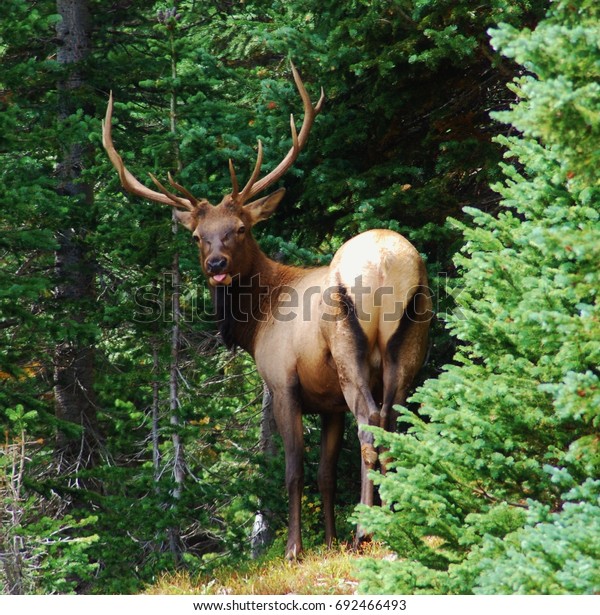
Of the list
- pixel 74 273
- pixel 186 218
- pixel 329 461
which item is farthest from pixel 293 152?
pixel 74 273

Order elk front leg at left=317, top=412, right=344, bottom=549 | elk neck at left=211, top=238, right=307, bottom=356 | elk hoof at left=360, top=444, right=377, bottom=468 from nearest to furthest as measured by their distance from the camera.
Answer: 1. elk hoof at left=360, top=444, right=377, bottom=468
2. elk front leg at left=317, top=412, right=344, bottom=549
3. elk neck at left=211, top=238, right=307, bottom=356

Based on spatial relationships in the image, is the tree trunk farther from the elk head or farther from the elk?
the elk head

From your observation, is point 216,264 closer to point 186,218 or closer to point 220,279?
point 220,279

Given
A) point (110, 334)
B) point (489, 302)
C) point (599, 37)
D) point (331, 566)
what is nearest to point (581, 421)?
point (489, 302)

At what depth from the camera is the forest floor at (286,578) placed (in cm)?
717

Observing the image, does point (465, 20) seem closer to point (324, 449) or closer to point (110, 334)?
point (324, 449)

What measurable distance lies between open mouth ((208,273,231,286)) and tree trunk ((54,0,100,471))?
3045mm

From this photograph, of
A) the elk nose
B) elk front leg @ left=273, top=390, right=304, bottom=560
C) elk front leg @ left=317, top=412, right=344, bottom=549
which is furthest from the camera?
the elk nose

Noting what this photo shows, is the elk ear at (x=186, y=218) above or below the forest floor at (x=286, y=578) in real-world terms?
above

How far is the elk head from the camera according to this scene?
9.20 meters

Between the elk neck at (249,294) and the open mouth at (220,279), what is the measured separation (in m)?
0.26

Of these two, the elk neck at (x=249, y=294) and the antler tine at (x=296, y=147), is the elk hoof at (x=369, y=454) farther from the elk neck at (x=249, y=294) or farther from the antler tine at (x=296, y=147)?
the antler tine at (x=296, y=147)

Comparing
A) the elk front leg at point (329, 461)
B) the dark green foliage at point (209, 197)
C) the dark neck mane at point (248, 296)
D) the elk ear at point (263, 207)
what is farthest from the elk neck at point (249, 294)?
the elk front leg at point (329, 461)

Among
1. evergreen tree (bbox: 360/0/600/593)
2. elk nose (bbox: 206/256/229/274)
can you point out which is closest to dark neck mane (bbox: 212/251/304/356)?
elk nose (bbox: 206/256/229/274)
